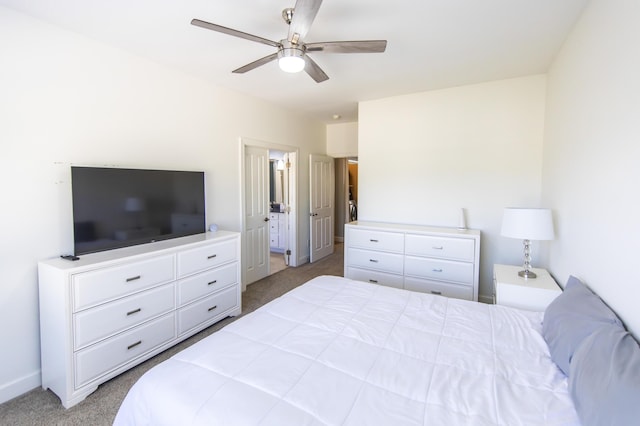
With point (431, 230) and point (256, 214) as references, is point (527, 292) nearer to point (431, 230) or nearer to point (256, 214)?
point (431, 230)

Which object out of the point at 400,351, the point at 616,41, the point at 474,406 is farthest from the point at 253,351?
the point at 616,41

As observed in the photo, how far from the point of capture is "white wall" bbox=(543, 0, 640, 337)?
1.35m

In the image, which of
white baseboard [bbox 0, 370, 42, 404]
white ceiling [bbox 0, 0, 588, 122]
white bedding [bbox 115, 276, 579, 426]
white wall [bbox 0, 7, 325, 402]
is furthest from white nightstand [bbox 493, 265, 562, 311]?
white baseboard [bbox 0, 370, 42, 404]

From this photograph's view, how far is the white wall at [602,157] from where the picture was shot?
1352 millimetres

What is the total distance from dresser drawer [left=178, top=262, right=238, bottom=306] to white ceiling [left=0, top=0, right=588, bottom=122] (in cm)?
204

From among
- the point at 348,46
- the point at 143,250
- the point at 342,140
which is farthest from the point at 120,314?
the point at 342,140

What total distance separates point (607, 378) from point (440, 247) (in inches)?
96.8

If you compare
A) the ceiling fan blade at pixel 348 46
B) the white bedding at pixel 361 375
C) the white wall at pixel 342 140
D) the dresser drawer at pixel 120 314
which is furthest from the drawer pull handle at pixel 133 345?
the white wall at pixel 342 140

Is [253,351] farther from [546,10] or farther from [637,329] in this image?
[546,10]

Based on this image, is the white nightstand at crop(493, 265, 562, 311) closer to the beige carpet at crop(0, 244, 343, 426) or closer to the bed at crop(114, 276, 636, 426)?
the bed at crop(114, 276, 636, 426)

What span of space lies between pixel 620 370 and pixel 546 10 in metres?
2.28

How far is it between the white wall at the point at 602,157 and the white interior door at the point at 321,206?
354 cm

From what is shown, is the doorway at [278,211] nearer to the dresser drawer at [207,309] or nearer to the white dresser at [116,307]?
the dresser drawer at [207,309]

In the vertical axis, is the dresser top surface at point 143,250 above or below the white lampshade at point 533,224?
below
